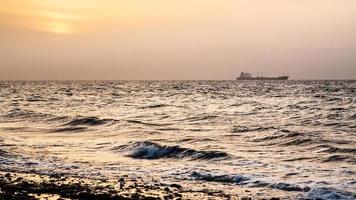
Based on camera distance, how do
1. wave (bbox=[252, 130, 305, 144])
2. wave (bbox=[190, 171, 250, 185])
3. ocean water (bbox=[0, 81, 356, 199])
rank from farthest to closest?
wave (bbox=[252, 130, 305, 144]) < ocean water (bbox=[0, 81, 356, 199]) < wave (bbox=[190, 171, 250, 185])

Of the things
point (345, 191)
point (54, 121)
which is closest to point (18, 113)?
point (54, 121)

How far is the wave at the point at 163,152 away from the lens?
68.8 ft

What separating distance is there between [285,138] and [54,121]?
20.3 m

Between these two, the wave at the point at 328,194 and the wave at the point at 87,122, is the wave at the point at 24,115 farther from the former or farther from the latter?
the wave at the point at 328,194

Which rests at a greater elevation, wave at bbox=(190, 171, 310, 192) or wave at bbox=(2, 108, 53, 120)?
wave at bbox=(190, 171, 310, 192)

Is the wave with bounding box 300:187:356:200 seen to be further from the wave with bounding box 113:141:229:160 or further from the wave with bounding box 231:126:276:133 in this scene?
the wave with bounding box 231:126:276:133

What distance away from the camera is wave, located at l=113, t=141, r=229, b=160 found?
21.0 metres

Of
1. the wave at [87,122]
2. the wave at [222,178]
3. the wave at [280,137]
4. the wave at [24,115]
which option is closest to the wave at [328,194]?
the wave at [222,178]

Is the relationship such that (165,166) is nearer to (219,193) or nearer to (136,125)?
(219,193)

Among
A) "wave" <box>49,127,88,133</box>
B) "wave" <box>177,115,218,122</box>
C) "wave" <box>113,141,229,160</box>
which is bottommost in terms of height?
"wave" <box>49,127,88,133</box>

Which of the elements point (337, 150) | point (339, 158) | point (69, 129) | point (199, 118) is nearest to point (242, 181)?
point (339, 158)

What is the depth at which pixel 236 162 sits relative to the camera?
1930 centimetres

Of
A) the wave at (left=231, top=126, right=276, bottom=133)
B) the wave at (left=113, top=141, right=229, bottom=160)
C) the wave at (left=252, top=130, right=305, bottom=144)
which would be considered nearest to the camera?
the wave at (left=113, top=141, right=229, bottom=160)

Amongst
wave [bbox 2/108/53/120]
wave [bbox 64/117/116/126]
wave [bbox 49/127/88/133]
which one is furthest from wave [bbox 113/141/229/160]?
wave [bbox 2/108/53/120]
